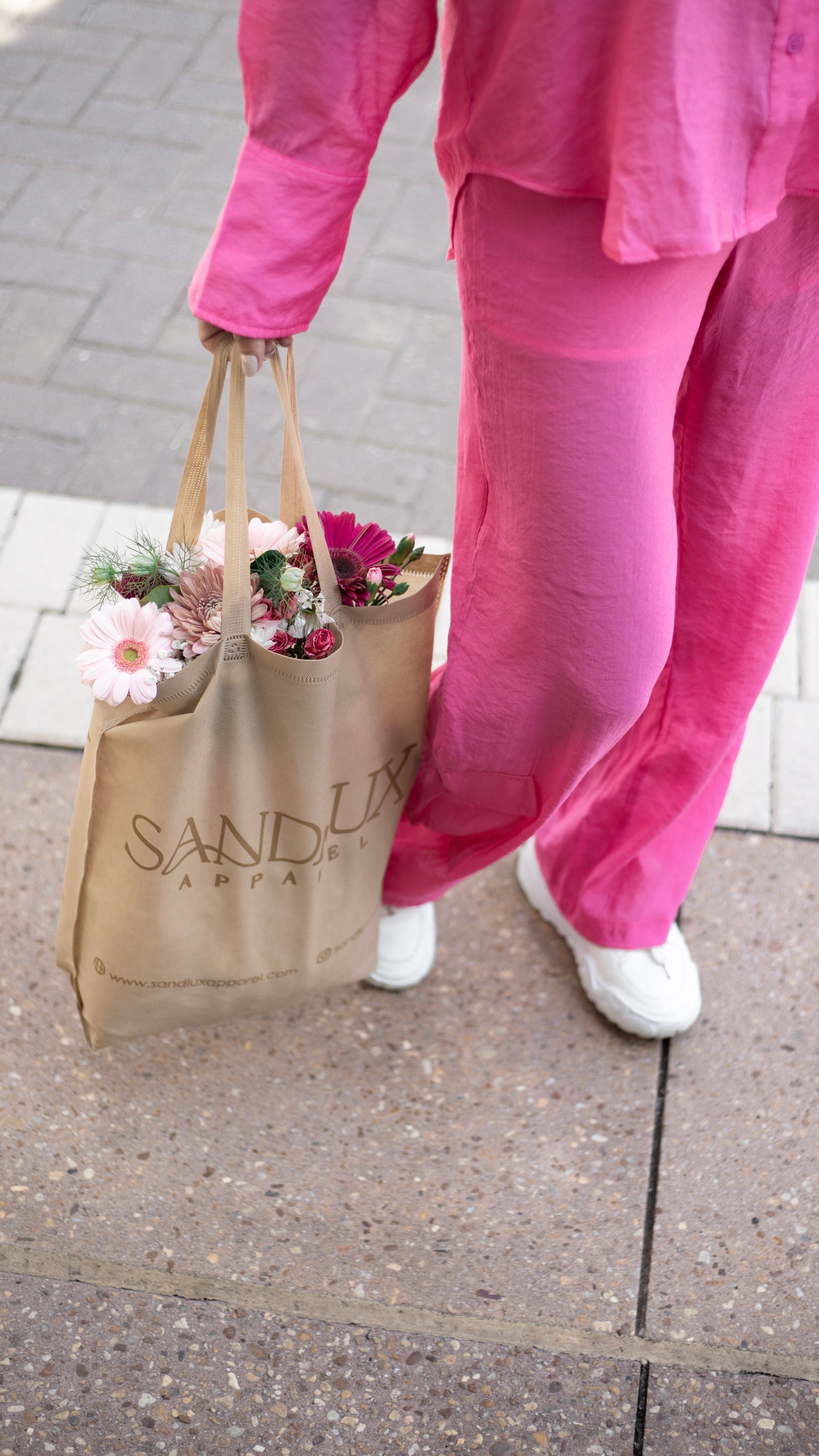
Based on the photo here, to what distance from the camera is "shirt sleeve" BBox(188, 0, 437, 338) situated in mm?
1015

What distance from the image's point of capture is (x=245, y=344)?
3.84 feet

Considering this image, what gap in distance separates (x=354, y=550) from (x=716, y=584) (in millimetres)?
465

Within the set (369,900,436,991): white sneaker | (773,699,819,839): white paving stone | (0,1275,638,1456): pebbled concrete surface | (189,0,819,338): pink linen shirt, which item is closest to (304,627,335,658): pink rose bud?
(189,0,819,338): pink linen shirt

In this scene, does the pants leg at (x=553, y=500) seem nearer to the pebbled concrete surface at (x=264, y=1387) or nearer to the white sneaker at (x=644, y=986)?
the white sneaker at (x=644, y=986)

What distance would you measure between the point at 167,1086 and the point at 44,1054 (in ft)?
0.66

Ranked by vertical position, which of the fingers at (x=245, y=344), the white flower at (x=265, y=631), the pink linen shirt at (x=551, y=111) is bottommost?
the white flower at (x=265, y=631)

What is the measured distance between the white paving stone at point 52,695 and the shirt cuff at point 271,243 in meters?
1.16

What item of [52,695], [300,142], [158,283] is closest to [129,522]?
[52,695]

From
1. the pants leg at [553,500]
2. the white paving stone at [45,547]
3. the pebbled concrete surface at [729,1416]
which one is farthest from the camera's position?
the white paving stone at [45,547]

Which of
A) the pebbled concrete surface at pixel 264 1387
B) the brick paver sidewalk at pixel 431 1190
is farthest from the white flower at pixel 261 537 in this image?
the pebbled concrete surface at pixel 264 1387

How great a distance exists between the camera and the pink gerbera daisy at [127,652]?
124 cm

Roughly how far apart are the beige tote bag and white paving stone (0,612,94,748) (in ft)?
2.17

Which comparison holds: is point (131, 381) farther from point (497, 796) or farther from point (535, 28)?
point (535, 28)

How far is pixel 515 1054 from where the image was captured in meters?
1.81
